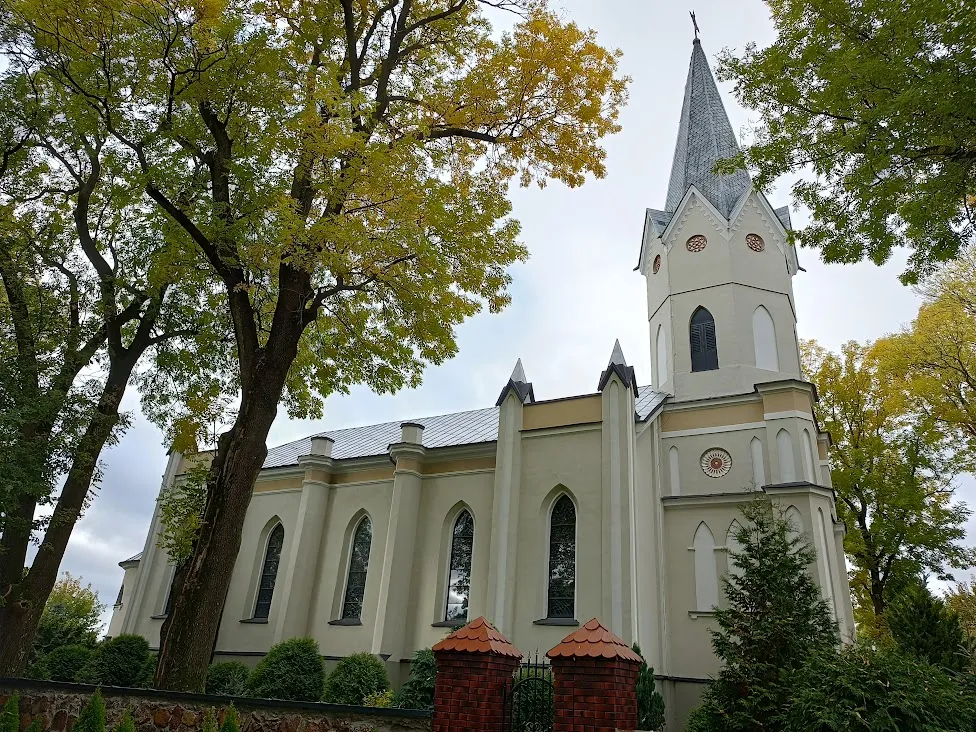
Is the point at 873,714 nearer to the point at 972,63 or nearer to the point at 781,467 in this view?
the point at 972,63

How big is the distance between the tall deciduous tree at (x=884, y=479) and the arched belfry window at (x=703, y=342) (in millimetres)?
5818

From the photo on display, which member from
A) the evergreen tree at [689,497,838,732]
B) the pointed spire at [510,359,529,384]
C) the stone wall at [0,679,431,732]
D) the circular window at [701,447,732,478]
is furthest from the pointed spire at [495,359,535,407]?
the stone wall at [0,679,431,732]

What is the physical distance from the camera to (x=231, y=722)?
7129 mm

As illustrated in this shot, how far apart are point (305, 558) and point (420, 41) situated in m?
13.7

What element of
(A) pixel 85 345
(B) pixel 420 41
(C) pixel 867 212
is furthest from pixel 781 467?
(A) pixel 85 345

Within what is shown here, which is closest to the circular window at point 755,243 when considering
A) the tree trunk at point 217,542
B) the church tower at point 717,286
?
the church tower at point 717,286

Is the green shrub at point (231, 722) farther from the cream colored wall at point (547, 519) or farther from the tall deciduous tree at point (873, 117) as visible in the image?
the tall deciduous tree at point (873, 117)

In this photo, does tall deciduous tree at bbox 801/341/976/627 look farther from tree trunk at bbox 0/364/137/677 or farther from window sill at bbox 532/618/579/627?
tree trunk at bbox 0/364/137/677

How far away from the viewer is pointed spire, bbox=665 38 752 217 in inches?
829

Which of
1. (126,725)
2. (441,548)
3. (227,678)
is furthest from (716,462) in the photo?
(126,725)

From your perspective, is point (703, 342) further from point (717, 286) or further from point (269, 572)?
point (269, 572)

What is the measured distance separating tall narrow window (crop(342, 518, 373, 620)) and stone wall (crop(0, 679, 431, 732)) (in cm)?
999

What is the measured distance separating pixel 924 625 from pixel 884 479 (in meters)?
7.61

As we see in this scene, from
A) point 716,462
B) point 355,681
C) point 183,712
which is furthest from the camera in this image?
point 716,462
